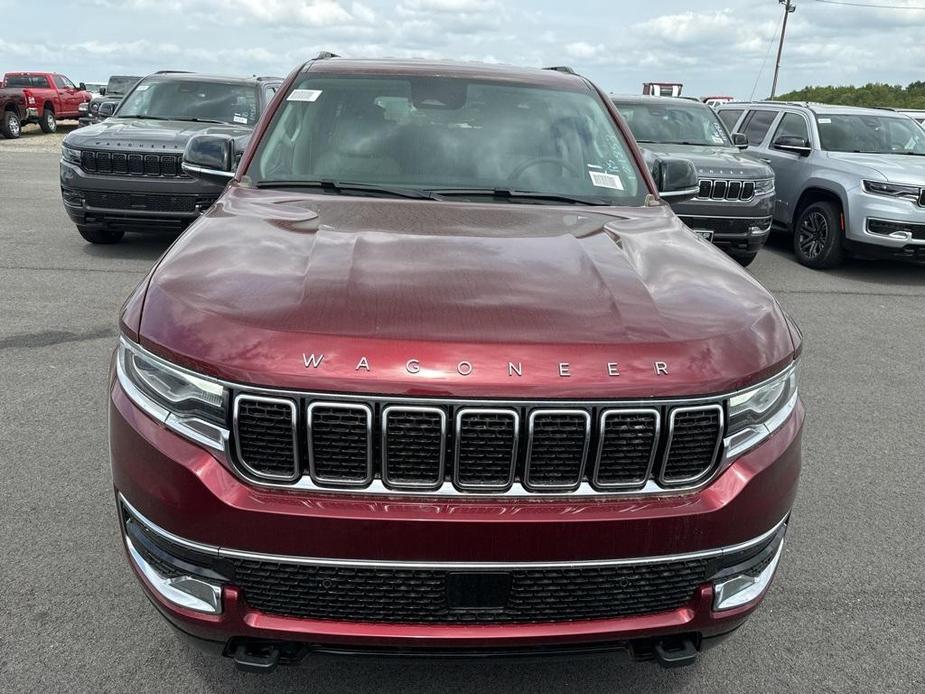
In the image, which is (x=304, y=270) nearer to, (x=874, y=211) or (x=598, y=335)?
(x=598, y=335)

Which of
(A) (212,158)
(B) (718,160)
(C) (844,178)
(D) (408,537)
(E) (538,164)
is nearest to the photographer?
(D) (408,537)

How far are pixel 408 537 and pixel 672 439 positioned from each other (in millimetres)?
683

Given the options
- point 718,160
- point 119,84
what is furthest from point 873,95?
point 718,160

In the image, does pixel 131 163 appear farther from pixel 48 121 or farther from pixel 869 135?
pixel 48 121

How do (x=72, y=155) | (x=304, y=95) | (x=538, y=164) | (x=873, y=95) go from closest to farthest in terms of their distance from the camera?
(x=538, y=164) < (x=304, y=95) < (x=72, y=155) < (x=873, y=95)

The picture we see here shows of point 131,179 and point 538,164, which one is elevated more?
point 538,164

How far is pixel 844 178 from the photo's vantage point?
9219 millimetres

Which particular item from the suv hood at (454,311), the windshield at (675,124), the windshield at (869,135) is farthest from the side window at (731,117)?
the suv hood at (454,311)

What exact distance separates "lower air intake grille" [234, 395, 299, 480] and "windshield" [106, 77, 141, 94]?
31.1m

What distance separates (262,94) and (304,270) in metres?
8.38

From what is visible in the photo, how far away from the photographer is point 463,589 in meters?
1.96

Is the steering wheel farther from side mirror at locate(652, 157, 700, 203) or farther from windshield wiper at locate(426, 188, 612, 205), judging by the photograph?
side mirror at locate(652, 157, 700, 203)

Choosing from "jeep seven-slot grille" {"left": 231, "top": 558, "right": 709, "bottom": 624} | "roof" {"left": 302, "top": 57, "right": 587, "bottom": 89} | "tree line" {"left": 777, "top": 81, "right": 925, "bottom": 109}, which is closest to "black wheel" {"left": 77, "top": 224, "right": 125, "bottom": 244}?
"roof" {"left": 302, "top": 57, "right": 587, "bottom": 89}

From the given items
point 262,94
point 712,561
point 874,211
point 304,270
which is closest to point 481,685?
point 712,561
